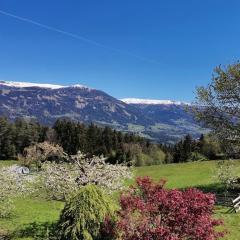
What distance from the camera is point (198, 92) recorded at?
190 ft

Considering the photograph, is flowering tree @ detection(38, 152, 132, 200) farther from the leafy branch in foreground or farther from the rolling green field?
the leafy branch in foreground

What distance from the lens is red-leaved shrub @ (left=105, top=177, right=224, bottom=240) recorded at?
807 inches

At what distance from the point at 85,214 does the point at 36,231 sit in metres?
12.0

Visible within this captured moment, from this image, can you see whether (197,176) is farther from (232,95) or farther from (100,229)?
(100,229)

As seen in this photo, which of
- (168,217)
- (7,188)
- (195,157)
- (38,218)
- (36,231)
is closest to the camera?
(168,217)

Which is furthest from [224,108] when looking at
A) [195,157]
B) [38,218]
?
[195,157]

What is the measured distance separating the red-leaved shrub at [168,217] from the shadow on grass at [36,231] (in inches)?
501

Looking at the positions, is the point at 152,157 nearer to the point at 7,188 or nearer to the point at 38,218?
the point at 38,218

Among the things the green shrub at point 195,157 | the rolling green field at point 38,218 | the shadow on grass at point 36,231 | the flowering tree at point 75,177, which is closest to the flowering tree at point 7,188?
the rolling green field at point 38,218

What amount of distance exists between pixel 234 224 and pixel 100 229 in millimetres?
17220

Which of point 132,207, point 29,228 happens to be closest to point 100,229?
point 132,207

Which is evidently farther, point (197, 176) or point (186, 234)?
point (197, 176)

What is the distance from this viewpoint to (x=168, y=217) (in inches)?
830

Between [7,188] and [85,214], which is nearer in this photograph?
[85,214]
